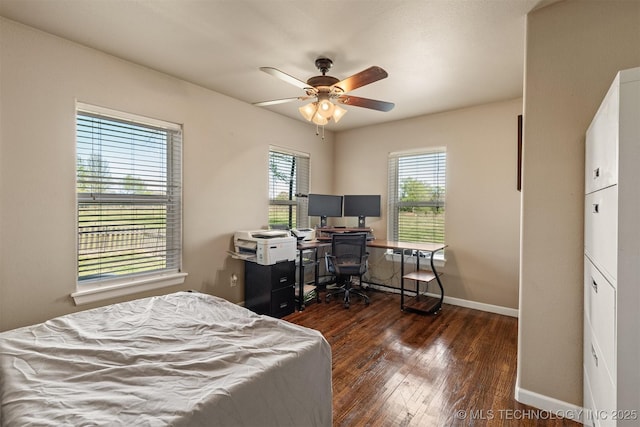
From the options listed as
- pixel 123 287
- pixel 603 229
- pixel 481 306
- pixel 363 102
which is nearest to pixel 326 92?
pixel 363 102

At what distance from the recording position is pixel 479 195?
3.75m

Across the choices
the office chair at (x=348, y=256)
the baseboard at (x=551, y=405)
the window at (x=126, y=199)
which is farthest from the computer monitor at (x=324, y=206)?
the baseboard at (x=551, y=405)

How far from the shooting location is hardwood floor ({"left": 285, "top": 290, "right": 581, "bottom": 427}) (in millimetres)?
1850

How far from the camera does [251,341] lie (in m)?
1.43

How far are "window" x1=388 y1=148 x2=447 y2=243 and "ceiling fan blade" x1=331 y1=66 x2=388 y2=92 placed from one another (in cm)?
227

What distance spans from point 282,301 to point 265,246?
2.34 feet

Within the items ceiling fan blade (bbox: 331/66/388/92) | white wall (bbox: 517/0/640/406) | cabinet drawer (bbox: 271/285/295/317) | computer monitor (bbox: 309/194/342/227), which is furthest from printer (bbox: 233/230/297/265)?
white wall (bbox: 517/0/640/406)

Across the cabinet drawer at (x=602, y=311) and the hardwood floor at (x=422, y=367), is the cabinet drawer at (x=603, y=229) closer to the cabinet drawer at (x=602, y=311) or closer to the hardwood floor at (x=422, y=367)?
the cabinet drawer at (x=602, y=311)

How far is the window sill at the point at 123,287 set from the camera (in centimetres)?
242

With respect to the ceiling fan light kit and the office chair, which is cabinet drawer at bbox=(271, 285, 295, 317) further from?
the ceiling fan light kit

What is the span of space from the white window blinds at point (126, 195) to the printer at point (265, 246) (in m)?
0.67

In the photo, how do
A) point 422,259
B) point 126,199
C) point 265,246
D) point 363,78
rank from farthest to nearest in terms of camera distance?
point 422,259 < point 265,246 < point 126,199 < point 363,78

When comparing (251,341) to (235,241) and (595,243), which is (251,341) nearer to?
(595,243)

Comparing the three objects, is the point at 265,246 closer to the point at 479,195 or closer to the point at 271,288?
the point at 271,288
